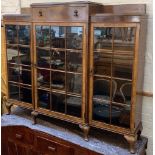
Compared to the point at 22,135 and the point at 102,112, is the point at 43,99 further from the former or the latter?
the point at 102,112

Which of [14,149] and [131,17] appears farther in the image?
[14,149]

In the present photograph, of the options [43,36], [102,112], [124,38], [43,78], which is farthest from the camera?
[43,78]

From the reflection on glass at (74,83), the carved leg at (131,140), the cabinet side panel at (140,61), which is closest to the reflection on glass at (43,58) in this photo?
the reflection on glass at (74,83)

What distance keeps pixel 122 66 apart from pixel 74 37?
42cm

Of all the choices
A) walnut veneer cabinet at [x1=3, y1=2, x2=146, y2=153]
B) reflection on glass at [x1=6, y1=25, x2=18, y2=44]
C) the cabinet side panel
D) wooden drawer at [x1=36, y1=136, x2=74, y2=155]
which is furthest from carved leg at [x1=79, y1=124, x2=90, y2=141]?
reflection on glass at [x1=6, y1=25, x2=18, y2=44]

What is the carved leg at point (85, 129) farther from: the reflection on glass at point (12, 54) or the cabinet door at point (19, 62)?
the reflection on glass at point (12, 54)

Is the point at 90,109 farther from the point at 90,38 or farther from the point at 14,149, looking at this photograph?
the point at 14,149

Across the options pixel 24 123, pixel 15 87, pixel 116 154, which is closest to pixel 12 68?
pixel 15 87

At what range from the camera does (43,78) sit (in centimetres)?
202

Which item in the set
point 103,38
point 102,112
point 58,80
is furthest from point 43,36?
point 102,112

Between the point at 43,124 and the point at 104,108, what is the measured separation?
0.66m

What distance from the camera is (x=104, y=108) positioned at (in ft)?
5.90

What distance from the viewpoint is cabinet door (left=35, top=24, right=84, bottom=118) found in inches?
70.6

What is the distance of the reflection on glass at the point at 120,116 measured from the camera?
1.72m
